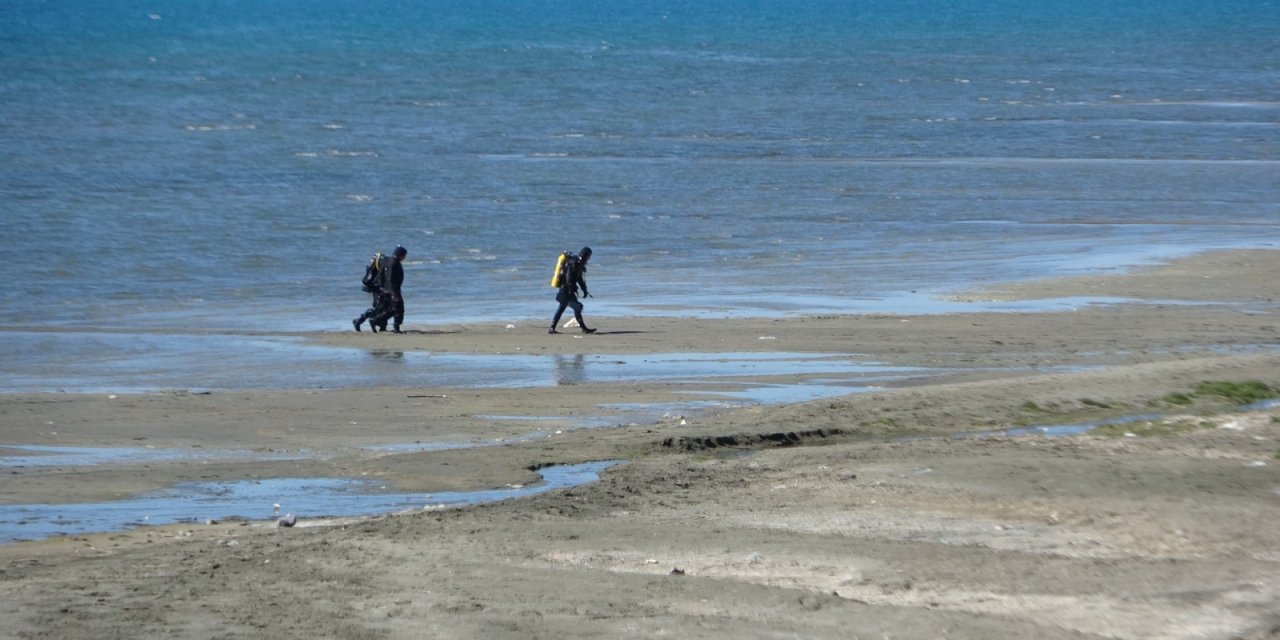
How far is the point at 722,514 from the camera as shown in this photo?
39.2 feet

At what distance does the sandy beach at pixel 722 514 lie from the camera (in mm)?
9477

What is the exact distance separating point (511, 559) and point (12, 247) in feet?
78.3

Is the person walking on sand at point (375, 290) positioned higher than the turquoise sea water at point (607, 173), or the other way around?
the turquoise sea water at point (607, 173)

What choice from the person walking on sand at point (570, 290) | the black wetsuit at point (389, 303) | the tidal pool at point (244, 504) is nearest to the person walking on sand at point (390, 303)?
the black wetsuit at point (389, 303)

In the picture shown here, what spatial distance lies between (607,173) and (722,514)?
108ft

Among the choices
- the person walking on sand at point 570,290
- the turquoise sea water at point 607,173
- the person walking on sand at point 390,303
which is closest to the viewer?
the person walking on sand at point 570,290

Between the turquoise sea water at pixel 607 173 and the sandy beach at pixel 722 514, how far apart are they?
6.49 meters

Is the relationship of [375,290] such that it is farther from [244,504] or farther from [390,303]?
[244,504]

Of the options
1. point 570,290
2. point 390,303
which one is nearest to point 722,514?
point 570,290

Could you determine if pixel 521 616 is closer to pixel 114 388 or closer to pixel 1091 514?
pixel 1091 514

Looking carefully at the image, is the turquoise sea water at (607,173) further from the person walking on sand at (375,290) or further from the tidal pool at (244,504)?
A: the tidal pool at (244,504)

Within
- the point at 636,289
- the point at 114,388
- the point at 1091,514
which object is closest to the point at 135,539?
the point at 1091,514

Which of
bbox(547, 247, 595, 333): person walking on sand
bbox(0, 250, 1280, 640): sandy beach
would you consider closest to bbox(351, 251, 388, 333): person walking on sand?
bbox(547, 247, 595, 333): person walking on sand

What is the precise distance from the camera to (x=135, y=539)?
11328mm
